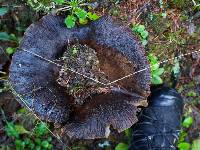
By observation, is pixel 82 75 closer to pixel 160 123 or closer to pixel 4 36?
pixel 4 36

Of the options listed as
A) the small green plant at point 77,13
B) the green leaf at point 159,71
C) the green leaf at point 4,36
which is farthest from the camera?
the green leaf at point 159,71

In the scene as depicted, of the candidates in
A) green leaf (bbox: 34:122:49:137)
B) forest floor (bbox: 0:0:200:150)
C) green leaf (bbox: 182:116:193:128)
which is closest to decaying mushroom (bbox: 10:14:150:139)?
forest floor (bbox: 0:0:200:150)

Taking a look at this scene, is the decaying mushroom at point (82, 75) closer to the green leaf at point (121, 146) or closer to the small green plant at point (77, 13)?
the small green plant at point (77, 13)

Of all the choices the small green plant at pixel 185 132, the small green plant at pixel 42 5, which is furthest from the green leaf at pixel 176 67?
the small green plant at pixel 42 5

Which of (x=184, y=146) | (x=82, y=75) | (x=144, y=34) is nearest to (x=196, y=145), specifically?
(x=184, y=146)

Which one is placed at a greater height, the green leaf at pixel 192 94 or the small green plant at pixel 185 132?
the green leaf at pixel 192 94

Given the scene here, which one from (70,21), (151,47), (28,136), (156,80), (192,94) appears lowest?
(28,136)
